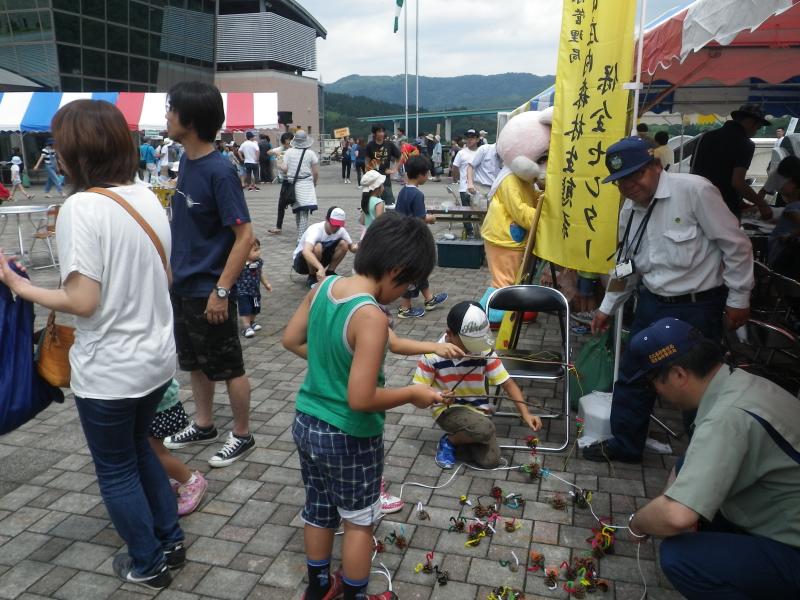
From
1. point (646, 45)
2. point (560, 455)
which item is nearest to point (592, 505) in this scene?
point (560, 455)

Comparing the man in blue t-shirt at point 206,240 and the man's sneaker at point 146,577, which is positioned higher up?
the man in blue t-shirt at point 206,240

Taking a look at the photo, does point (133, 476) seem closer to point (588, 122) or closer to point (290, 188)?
point (588, 122)

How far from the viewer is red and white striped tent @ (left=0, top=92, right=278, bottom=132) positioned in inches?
477

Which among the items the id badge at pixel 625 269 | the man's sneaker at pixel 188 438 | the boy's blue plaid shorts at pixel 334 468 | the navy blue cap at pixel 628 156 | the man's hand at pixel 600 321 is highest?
the navy blue cap at pixel 628 156

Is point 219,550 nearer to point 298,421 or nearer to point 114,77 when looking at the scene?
point 298,421

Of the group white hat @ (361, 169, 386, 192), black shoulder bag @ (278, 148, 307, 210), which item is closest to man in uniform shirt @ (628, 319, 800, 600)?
white hat @ (361, 169, 386, 192)

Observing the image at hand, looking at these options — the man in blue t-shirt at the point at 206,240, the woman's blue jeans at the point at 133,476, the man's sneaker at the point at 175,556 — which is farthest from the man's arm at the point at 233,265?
the man's sneaker at the point at 175,556

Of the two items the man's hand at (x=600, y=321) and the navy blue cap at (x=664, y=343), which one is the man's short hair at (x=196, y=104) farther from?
the man's hand at (x=600, y=321)

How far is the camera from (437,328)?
658cm

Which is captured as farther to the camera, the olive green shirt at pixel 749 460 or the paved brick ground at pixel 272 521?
the paved brick ground at pixel 272 521

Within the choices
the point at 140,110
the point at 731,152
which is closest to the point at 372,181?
the point at 731,152

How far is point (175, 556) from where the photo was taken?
2.85 meters

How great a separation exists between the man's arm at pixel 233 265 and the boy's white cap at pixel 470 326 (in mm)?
1200

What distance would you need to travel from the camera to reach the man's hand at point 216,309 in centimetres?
331
